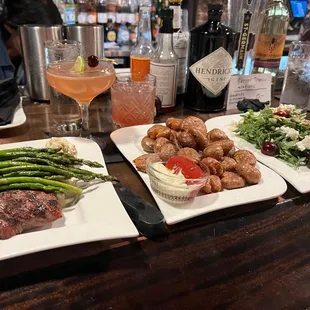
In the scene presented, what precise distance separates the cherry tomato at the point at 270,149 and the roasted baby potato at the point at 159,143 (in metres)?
0.33

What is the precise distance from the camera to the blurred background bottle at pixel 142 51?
4.65ft

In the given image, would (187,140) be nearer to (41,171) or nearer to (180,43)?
(41,171)

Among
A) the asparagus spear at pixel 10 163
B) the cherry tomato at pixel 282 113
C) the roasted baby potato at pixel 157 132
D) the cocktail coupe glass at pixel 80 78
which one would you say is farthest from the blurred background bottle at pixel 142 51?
the asparagus spear at pixel 10 163

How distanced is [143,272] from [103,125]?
2.70 feet

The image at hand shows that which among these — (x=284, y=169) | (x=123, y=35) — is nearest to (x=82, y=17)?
(x=123, y=35)

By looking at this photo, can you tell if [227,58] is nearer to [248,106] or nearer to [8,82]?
[248,106]

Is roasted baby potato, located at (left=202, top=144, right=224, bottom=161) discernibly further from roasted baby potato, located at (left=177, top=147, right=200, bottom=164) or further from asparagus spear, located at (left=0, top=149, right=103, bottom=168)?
asparagus spear, located at (left=0, top=149, right=103, bottom=168)

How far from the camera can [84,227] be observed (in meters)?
0.68

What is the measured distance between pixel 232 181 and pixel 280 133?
373mm

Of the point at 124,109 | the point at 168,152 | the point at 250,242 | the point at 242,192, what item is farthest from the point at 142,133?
the point at 250,242

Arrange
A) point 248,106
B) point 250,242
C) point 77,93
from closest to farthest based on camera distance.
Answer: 1. point 250,242
2. point 77,93
3. point 248,106

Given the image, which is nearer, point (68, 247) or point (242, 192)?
point (68, 247)

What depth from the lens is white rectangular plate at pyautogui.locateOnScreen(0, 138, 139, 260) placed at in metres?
0.62

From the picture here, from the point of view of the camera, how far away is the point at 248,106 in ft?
4.94
